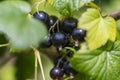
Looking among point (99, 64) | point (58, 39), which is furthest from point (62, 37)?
point (99, 64)

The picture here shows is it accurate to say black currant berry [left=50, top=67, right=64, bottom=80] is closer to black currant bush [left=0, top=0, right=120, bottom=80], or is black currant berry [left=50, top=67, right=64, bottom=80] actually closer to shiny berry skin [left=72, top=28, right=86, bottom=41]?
black currant bush [left=0, top=0, right=120, bottom=80]

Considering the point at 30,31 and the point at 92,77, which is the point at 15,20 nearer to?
the point at 30,31

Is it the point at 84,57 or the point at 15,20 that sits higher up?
the point at 15,20

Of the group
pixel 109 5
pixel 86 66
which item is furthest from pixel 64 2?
pixel 109 5

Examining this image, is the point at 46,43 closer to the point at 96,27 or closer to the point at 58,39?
the point at 58,39

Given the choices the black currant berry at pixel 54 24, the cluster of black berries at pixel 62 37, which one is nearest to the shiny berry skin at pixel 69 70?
the cluster of black berries at pixel 62 37
